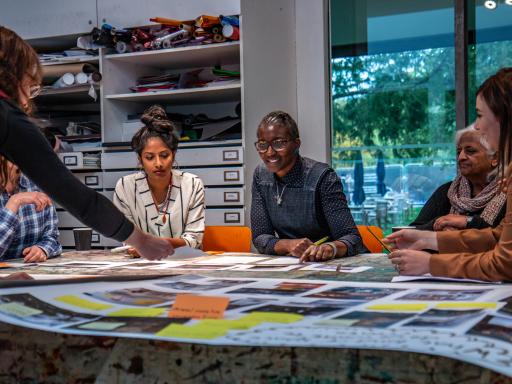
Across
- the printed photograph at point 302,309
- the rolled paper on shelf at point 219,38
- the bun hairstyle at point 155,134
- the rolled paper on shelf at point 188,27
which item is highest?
the rolled paper on shelf at point 188,27

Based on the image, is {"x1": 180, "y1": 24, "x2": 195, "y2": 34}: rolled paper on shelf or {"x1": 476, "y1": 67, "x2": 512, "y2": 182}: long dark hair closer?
{"x1": 476, "y1": 67, "x2": 512, "y2": 182}: long dark hair

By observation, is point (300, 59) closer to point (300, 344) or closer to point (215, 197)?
point (215, 197)

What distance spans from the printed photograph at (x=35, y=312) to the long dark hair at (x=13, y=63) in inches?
22.2

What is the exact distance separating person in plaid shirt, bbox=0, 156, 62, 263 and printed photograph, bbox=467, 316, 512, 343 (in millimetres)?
1893

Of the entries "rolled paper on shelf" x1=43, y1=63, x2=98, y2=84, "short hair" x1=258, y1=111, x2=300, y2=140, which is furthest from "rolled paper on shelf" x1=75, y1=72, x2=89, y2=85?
"short hair" x1=258, y1=111, x2=300, y2=140

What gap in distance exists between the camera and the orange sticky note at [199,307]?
117 cm

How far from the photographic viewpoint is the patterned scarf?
2.78 m

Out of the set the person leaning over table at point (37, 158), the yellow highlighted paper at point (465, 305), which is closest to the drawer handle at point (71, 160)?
the person leaning over table at point (37, 158)

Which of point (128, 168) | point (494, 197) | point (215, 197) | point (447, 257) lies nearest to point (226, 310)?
point (447, 257)

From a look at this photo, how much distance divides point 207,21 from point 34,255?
223 cm

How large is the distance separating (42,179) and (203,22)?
9.64 feet

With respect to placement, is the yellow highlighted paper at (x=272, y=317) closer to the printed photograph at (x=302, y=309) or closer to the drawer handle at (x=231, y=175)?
the printed photograph at (x=302, y=309)

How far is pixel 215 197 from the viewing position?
14.1 feet

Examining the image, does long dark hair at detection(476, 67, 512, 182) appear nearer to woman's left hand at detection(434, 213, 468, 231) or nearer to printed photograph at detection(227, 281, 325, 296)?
printed photograph at detection(227, 281, 325, 296)
